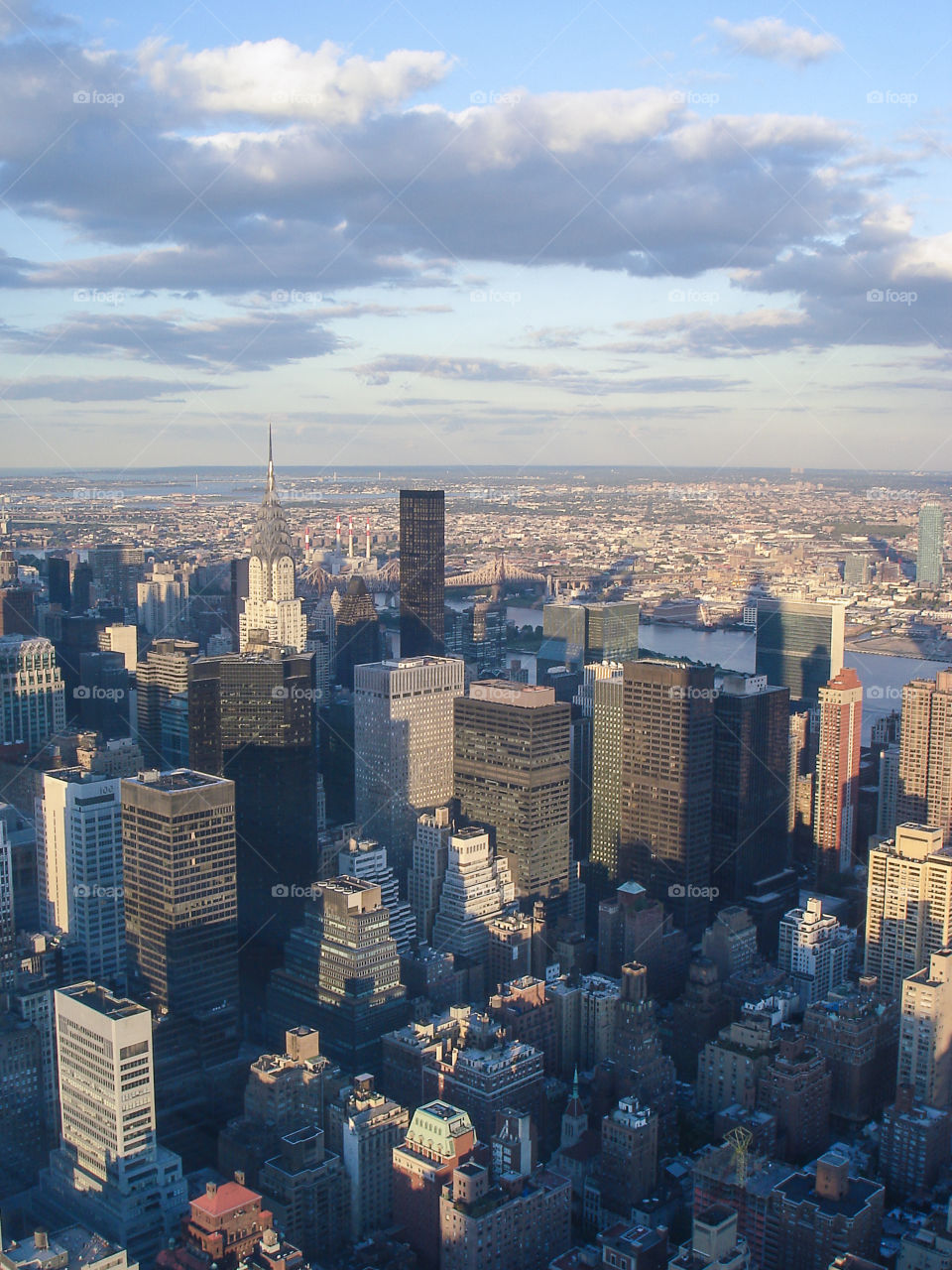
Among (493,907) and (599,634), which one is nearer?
(493,907)

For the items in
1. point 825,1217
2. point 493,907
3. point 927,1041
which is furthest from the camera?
point 493,907

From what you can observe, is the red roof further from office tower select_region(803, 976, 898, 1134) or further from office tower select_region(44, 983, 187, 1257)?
office tower select_region(803, 976, 898, 1134)

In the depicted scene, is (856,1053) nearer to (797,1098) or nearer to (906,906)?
(797,1098)

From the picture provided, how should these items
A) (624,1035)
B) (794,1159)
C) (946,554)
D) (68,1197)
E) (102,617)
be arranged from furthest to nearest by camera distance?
(102,617), (946,554), (624,1035), (794,1159), (68,1197)

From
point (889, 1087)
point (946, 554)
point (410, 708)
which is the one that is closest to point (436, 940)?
point (410, 708)

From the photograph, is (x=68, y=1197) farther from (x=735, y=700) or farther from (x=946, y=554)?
(x=946, y=554)

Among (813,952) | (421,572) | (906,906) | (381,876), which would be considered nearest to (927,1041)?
(906,906)

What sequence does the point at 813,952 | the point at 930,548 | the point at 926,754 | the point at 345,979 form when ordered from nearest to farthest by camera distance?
the point at 345,979 → the point at 813,952 → the point at 926,754 → the point at 930,548

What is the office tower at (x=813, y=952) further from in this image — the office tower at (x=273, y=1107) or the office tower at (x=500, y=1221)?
the office tower at (x=273, y=1107)
